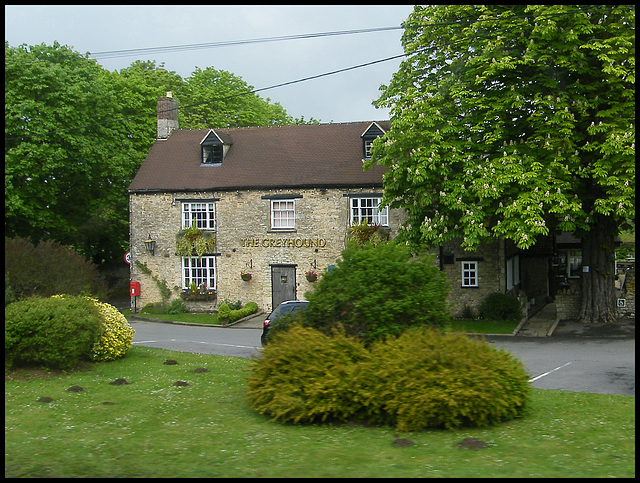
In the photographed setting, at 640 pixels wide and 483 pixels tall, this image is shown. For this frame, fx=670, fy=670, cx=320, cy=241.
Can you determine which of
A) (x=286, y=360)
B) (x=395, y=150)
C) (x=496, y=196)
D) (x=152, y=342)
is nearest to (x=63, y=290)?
(x=152, y=342)

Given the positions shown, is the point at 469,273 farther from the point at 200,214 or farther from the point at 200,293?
the point at 200,214

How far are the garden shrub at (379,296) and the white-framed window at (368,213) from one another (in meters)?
19.3

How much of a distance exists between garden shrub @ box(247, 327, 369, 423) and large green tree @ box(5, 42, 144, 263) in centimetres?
2632

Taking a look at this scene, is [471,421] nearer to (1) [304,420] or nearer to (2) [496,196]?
(1) [304,420]

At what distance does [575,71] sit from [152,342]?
17.3m

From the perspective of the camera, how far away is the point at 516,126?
24.3 meters

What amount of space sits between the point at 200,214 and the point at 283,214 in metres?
4.45

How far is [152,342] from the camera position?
78.2 ft

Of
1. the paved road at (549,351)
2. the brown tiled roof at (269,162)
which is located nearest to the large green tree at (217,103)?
the brown tiled roof at (269,162)

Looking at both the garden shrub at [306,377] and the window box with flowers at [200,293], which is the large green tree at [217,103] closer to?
the window box with flowers at [200,293]

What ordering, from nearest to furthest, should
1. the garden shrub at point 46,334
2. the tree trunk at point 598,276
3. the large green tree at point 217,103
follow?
the garden shrub at point 46,334
the tree trunk at point 598,276
the large green tree at point 217,103

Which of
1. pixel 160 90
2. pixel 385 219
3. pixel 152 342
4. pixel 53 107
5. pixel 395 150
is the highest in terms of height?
pixel 160 90

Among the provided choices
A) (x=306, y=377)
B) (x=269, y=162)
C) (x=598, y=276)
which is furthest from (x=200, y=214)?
(x=306, y=377)

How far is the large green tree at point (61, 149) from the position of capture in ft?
113
